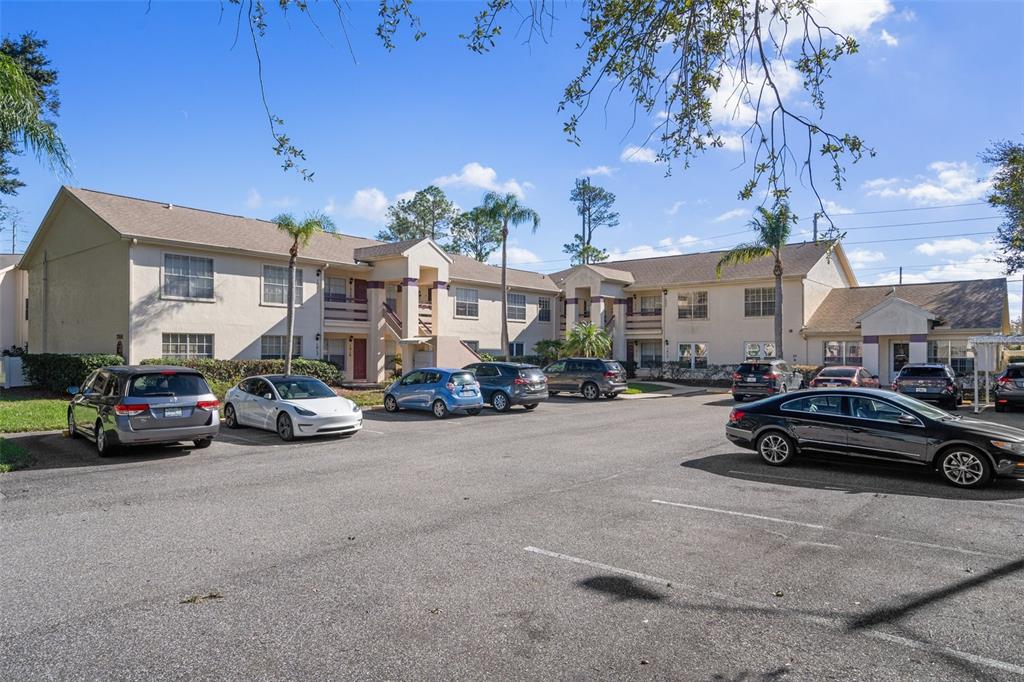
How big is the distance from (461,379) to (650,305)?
992 inches

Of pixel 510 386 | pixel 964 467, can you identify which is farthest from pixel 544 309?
pixel 964 467

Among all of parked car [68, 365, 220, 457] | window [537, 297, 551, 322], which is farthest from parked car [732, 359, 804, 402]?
parked car [68, 365, 220, 457]

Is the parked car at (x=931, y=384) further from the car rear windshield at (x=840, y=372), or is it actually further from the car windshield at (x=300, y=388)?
the car windshield at (x=300, y=388)

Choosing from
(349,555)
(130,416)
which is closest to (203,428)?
(130,416)

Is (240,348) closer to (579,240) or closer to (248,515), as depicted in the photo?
(248,515)

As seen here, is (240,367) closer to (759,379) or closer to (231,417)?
(231,417)

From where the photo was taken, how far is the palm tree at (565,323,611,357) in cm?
3506

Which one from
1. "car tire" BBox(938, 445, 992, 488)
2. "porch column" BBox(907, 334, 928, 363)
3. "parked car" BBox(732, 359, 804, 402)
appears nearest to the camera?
"car tire" BBox(938, 445, 992, 488)

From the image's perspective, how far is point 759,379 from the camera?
25141 mm

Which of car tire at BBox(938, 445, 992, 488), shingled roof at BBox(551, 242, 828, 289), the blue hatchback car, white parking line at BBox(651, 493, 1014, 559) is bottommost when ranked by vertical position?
white parking line at BBox(651, 493, 1014, 559)

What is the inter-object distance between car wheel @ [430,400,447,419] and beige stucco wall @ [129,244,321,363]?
10.5 m

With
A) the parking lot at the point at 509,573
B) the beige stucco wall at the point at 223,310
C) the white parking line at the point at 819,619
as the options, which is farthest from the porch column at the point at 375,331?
the white parking line at the point at 819,619

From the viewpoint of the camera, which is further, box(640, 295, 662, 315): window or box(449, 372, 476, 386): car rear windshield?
box(640, 295, 662, 315): window

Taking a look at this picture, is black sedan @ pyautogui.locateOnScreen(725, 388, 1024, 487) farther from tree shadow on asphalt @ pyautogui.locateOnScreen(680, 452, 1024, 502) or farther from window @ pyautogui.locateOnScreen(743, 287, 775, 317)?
window @ pyautogui.locateOnScreen(743, 287, 775, 317)
